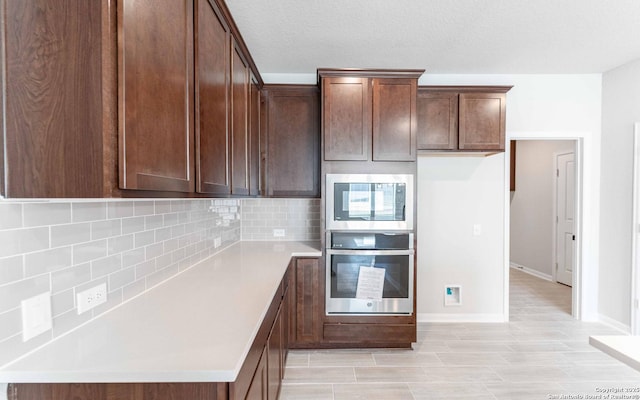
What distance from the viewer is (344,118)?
282 cm

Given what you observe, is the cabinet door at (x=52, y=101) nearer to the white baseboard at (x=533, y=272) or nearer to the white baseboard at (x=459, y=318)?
the white baseboard at (x=459, y=318)

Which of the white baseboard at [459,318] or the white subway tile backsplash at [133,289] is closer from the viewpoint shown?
the white subway tile backsplash at [133,289]

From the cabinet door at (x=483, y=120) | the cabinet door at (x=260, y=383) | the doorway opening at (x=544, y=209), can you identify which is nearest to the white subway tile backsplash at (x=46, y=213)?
the cabinet door at (x=260, y=383)

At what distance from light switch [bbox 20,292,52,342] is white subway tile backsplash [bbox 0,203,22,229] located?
24cm

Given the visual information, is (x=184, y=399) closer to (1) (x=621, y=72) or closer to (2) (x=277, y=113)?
(2) (x=277, y=113)

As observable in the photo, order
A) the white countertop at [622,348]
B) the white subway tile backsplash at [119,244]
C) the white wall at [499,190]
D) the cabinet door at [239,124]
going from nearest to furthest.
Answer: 1. the white countertop at [622,348]
2. the white subway tile backsplash at [119,244]
3. the cabinet door at [239,124]
4. the white wall at [499,190]

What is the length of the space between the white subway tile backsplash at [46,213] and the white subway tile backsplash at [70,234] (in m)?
0.02

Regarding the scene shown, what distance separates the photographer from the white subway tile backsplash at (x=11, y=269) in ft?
3.06

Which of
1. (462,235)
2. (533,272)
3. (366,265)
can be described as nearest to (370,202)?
(366,265)

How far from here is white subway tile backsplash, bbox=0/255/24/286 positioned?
0.93 metres

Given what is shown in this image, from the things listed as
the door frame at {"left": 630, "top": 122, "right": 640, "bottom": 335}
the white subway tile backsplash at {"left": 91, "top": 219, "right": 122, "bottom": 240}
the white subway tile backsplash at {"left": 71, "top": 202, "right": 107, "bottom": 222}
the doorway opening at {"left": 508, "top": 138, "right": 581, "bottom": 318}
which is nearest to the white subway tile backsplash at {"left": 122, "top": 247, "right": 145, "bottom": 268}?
the white subway tile backsplash at {"left": 91, "top": 219, "right": 122, "bottom": 240}

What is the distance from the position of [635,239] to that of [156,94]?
13.5 feet

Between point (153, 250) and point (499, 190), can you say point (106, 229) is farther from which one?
point (499, 190)

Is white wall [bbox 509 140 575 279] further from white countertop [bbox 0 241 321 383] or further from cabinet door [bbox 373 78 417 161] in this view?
white countertop [bbox 0 241 321 383]
